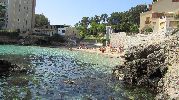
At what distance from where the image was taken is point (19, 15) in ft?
467

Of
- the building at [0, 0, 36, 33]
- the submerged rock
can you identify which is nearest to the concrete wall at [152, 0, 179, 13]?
the submerged rock

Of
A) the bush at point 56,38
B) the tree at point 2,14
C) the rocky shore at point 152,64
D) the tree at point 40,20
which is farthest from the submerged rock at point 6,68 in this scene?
the tree at point 40,20

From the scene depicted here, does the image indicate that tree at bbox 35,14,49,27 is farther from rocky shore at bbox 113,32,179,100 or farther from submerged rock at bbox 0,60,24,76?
rocky shore at bbox 113,32,179,100

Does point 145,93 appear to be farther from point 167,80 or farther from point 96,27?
point 96,27

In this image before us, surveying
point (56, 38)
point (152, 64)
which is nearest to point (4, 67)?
point (152, 64)

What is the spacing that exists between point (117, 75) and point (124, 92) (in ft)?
34.7

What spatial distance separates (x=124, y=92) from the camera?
37875mm

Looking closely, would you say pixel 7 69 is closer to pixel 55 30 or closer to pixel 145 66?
pixel 145 66

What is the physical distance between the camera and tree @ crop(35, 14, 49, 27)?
6708 inches

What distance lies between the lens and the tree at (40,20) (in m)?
170

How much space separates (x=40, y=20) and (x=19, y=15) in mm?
30998

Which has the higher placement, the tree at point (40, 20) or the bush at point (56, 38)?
the tree at point (40, 20)

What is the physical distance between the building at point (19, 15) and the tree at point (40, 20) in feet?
74.7

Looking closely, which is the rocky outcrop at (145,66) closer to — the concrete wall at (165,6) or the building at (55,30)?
the concrete wall at (165,6)
